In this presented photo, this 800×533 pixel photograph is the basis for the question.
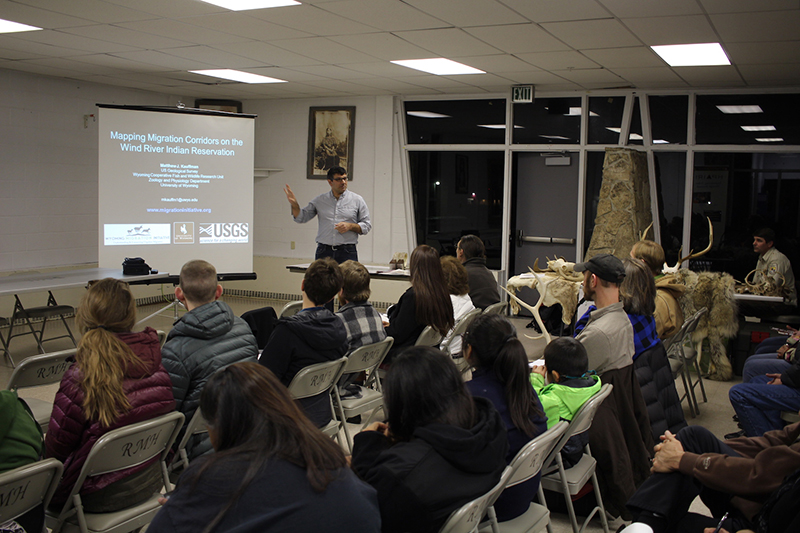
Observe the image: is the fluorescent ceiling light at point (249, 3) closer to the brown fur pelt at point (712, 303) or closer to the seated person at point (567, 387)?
the seated person at point (567, 387)

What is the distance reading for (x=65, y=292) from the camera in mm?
7262

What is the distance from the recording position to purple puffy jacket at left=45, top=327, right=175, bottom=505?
2037 mm

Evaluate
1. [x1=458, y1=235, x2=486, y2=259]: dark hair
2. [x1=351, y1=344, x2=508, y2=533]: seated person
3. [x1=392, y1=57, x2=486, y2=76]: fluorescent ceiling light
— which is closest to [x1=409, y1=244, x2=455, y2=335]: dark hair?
[x1=458, y1=235, x2=486, y2=259]: dark hair

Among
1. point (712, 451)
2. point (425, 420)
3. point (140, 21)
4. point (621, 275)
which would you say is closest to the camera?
point (425, 420)

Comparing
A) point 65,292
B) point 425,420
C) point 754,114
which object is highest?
point 754,114

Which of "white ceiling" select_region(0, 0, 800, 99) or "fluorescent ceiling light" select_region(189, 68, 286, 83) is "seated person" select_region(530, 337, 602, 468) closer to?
"white ceiling" select_region(0, 0, 800, 99)

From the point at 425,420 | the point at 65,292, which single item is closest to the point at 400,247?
the point at 65,292

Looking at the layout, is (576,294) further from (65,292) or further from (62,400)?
(65,292)

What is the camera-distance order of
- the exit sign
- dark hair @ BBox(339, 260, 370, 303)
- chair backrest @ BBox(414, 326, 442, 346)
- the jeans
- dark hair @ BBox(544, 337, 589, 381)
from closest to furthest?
dark hair @ BBox(544, 337, 589, 381)
the jeans
dark hair @ BBox(339, 260, 370, 303)
chair backrest @ BBox(414, 326, 442, 346)
the exit sign

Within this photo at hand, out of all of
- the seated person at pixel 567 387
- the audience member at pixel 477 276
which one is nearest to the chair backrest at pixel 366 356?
the seated person at pixel 567 387

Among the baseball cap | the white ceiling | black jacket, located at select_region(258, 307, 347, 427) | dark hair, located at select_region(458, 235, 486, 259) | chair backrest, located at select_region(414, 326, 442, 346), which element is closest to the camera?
black jacket, located at select_region(258, 307, 347, 427)

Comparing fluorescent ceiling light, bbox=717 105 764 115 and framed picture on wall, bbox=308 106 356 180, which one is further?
framed picture on wall, bbox=308 106 356 180

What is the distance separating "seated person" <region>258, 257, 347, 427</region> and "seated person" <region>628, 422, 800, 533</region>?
1.40 meters

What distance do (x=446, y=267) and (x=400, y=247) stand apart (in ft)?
13.7
